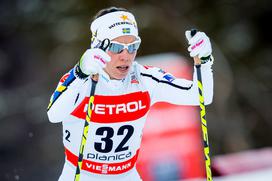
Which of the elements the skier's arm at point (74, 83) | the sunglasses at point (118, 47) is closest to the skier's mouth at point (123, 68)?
the sunglasses at point (118, 47)

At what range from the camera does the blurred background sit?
15.9m

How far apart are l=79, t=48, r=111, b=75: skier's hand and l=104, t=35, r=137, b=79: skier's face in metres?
0.16

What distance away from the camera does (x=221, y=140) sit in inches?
633

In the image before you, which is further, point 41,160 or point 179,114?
point 41,160

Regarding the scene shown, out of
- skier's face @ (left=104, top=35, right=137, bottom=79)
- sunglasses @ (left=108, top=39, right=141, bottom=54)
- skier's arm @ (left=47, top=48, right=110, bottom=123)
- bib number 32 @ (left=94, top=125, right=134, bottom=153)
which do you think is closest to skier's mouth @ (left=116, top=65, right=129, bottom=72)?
skier's face @ (left=104, top=35, right=137, bottom=79)

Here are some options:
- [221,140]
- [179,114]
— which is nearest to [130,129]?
[179,114]

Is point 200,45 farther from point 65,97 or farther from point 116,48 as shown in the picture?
point 65,97

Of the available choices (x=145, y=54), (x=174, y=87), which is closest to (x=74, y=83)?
(x=174, y=87)

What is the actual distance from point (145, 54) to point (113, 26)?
11.7m

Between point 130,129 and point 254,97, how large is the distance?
38.5ft

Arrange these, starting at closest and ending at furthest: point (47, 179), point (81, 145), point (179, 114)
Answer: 1. point (81, 145)
2. point (179, 114)
3. point (47, 179)

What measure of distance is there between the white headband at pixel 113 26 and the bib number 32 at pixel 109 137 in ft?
1.91

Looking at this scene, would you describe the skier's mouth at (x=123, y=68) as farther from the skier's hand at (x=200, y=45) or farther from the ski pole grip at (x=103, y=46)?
the skier's hand at (x=200, y=45)

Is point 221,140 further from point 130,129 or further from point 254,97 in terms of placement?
point 130,129
